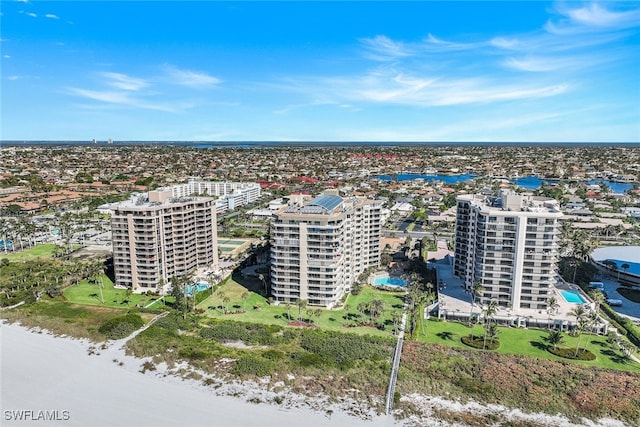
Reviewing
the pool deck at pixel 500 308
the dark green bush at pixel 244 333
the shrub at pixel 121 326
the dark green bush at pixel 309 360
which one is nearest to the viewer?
the dark green bush at pixel 309 360

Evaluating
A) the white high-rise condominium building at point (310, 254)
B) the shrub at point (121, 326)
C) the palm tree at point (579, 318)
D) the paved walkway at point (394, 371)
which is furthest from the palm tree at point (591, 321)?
the shrub at point (121, 326)

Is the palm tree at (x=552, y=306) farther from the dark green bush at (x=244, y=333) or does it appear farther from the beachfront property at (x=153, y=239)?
the beachfront property at (x=153, y=239)

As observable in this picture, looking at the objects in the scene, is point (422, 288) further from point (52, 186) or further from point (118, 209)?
point (52, 186)

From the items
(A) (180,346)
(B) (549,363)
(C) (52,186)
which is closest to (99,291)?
(A) (180,346)

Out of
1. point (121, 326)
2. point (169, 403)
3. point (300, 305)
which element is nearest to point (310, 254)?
point (300, 305)

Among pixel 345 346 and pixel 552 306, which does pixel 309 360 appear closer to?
pixel 345 346

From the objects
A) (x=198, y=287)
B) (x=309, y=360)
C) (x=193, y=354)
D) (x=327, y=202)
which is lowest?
(x=193, y=354)
